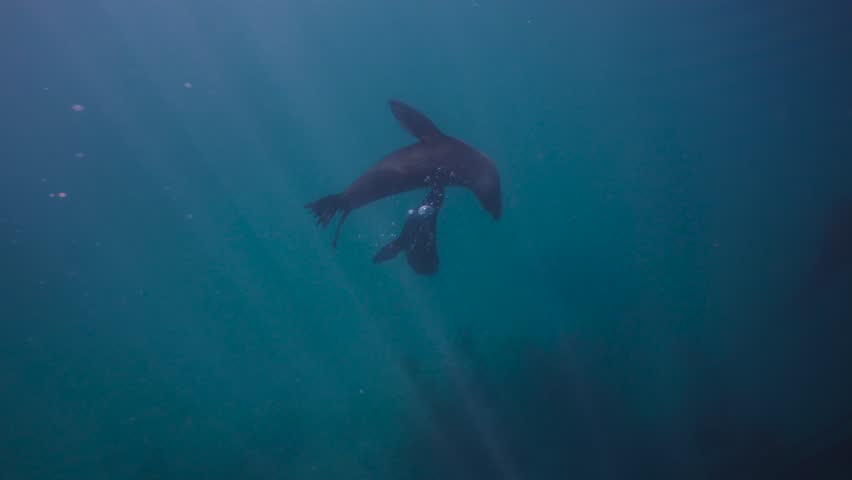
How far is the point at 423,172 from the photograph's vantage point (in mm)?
6383

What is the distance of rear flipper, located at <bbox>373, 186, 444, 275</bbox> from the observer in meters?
6.72

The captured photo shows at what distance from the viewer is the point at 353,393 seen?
37.2 ft

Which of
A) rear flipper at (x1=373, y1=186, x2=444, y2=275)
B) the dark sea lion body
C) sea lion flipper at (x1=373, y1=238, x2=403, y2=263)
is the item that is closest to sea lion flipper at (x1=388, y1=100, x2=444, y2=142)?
the dark sea lion body

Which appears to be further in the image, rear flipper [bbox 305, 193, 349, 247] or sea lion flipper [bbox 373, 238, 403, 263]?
sea lion flipper [bbox 373, 238, 403, 263]

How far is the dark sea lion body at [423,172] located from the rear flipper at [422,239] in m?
0.36

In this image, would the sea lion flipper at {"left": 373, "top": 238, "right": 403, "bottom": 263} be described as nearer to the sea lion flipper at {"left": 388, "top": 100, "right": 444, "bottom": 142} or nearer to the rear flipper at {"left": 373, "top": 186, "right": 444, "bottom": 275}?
the rear flipper at {"left": 373, "top": 186, "right": 444, "bottom": 275}

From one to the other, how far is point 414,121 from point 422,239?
1.91 metres

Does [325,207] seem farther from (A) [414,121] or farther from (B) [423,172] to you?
(A) [414,121]

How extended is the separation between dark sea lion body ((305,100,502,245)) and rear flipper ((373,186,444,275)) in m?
0.36

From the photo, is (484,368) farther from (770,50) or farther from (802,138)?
(770,50)

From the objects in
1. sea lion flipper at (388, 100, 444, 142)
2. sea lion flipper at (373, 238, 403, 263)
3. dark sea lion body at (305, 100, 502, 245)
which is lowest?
sea lion flipper at (373, 238, 403, 263)

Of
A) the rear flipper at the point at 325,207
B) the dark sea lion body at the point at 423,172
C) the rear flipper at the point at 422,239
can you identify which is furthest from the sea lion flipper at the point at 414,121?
the rear flipper at the point at 325,207

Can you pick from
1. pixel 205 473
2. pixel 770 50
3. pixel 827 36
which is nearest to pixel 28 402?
pixel 205 473

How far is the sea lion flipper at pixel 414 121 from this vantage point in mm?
5453
